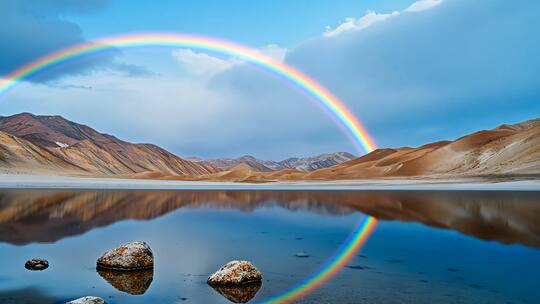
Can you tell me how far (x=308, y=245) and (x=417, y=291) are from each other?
6.97 metres

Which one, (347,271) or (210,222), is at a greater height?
(210,222)

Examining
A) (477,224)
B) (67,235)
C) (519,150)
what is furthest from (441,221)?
(519,150)

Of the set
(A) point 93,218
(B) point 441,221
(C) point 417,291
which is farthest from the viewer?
(A) point 93,218

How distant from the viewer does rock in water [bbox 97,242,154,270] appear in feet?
40.3

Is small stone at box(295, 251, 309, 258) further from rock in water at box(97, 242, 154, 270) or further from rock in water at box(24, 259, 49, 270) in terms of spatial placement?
rock in water at box(24, 259, 49, 270)

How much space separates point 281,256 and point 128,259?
489 centimetres

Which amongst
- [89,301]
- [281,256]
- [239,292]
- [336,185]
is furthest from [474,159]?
[89,301]

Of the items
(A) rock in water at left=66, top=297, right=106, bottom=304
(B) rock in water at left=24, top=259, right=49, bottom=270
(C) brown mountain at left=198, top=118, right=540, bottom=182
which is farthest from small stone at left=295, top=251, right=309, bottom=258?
(C) brown mountain at left=198, top=118, right=540, bottom=182

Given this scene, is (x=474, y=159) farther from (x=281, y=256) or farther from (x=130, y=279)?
(x=130, y=279)

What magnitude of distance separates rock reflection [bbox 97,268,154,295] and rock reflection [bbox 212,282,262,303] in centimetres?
182

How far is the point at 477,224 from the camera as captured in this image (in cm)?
2200

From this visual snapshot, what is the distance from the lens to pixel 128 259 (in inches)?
485

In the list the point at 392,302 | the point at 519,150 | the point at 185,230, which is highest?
Result: the point at 519,150

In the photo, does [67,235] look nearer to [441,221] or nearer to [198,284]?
[198,284]
